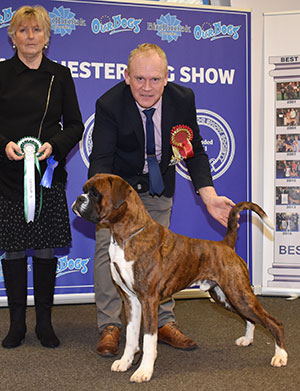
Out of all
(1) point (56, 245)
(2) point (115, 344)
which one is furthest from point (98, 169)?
(2) point (115, 344)

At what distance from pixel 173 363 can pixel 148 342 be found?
1.57 ft

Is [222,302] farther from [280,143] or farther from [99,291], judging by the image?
[280,143]

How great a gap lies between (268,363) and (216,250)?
0.78 metres

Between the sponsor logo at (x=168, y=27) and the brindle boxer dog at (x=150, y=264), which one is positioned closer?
the brindle boxer dog at (x=150, y=264)

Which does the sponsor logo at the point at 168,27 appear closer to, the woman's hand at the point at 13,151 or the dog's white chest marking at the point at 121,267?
the woman's hand at the point at 13,151

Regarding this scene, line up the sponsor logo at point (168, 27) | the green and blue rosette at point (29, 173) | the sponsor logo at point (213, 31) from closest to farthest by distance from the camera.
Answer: the green and blue rosette at point (29, 173) < the sponsor logo at point (168, 27) < the sponsor logo at point (213, 31)

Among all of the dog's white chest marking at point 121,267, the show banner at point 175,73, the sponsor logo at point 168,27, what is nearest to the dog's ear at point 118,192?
the dog's white chest marking at point 121,267

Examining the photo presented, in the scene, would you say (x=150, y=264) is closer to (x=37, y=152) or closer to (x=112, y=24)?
(x=37, y=152)

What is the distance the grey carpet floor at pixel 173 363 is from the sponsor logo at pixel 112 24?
2.65m

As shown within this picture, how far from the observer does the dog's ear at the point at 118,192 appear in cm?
283

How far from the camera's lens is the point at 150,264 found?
9.71ft

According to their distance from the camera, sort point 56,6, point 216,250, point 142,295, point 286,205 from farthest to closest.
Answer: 1. point 286,205
2. point 56,6
3. point 216,250
4. point 142,295

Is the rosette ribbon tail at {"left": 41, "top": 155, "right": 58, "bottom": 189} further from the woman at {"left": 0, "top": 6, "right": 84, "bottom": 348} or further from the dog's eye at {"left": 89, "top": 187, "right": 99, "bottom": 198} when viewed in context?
the dog's eye at {"left": 89, "top": 187, "right": 99, "bottom": 198}

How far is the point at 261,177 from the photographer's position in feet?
17.8
